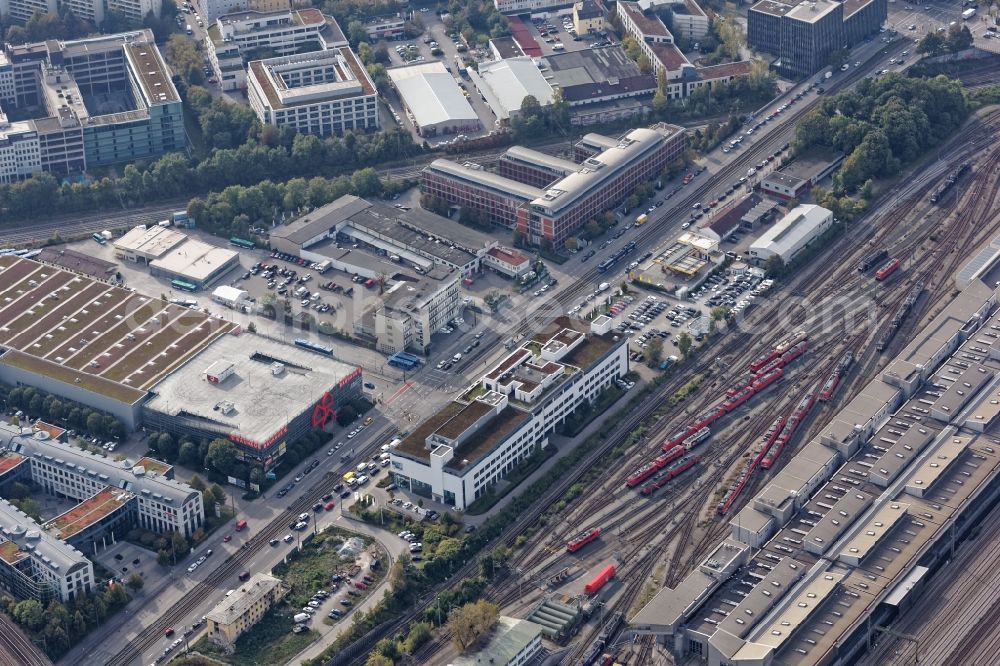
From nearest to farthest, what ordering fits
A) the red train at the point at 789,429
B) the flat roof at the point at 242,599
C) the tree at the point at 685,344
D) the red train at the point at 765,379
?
the flat roof at the point at 242,599 → the red train at the point at 789,429 → the red train at the point at 765,379 → the tree at the point at 685,344

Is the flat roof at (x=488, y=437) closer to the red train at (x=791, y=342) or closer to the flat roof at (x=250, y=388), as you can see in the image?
the flat roof at (x=250, y=388)

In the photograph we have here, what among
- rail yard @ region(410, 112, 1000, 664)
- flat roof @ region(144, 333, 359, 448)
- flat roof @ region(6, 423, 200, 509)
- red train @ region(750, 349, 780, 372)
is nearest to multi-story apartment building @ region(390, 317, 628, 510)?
rail yard @ region(410, 112, 1000, 664)

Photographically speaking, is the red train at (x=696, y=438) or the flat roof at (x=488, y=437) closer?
the flat roof at (x=488, y=437)

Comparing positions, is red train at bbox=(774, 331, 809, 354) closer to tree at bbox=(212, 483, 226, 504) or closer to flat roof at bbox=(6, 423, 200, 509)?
tree at bbox=(212, 483, 226, 504)

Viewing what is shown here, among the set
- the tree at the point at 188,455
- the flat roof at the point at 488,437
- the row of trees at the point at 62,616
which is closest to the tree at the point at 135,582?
the row of trees at the point at 62,616

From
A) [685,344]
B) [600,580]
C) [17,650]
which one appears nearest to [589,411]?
[685,344]
